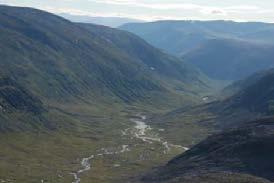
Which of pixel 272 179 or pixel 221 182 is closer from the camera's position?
pixel 221 182

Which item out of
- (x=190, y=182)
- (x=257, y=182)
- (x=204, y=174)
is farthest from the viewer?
(x=204, y=174)

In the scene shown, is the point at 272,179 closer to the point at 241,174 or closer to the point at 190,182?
the point at 241,174

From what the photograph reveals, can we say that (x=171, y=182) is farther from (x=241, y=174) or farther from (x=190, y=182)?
(x=241, y=174)

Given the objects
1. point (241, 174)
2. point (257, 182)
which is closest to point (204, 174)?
point (241, 174)

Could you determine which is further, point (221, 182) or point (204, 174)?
point (204, 174)

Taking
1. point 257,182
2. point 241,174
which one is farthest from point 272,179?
point 257,182

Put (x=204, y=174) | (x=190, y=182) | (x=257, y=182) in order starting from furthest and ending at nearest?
(x=204, y=174)
(x=190, y=182)
(x=257, y=182)

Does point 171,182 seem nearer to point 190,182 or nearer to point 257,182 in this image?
point 190,182
